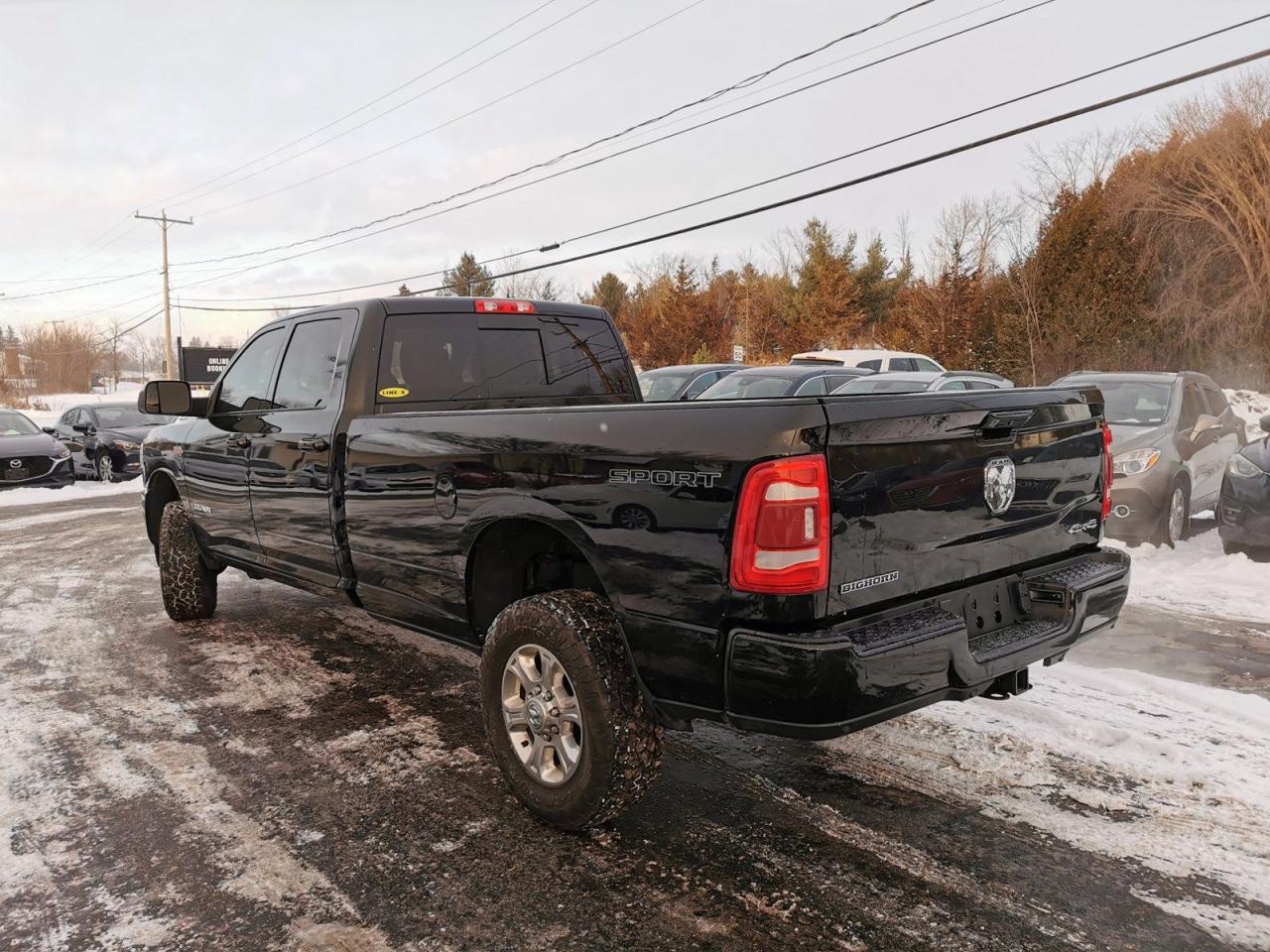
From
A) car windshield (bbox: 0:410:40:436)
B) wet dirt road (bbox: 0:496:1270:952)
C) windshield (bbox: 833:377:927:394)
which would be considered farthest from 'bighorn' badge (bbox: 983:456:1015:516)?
car windshield (bbox: 0:410:40:436)

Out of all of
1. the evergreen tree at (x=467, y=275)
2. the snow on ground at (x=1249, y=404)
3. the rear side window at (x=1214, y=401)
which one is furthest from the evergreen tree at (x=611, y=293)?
the rear side window at (x=1214, y=401)

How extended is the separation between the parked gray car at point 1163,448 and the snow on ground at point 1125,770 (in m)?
3.69

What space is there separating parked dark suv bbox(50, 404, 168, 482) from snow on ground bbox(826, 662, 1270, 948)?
54.3ft

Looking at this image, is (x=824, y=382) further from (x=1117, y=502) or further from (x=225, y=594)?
(x=225, y=594)

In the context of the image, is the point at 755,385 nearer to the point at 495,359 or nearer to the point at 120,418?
the point at 495,359

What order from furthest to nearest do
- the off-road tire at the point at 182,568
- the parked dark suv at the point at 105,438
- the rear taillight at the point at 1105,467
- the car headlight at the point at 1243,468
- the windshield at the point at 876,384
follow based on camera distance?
the parked dark suv at the point at 105,438, the windshield at the point at 876,384, the car headlight at the point at 1243,468, the off-road tire at the point at 182,568, the rear taillight at the point at 1105,467

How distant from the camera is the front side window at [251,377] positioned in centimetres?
505

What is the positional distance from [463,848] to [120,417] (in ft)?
57.9

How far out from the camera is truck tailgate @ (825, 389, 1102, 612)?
252 cm

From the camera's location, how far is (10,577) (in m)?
7.73

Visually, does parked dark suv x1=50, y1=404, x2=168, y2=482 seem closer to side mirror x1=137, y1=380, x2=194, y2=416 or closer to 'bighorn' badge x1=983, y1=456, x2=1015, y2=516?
side mirror x1=137, y1=380, x2=194, y2=416

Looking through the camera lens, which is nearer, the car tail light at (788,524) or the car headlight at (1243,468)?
the car tail light at (788,524)

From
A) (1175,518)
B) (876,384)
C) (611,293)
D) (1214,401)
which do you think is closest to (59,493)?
(876,384)

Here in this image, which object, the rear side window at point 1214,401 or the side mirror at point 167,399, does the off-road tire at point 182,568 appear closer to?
the side mirror at point 167,399
